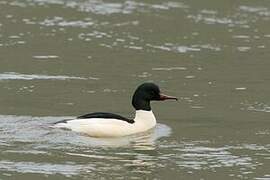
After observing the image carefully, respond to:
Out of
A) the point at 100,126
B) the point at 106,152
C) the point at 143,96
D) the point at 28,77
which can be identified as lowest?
the point at 106,152

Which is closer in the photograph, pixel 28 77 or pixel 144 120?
pixel 144 120

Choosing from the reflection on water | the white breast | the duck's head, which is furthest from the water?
the duck's head

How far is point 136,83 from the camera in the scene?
71.6ft

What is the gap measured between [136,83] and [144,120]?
3858 mm

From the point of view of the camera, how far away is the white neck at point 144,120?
1791cm

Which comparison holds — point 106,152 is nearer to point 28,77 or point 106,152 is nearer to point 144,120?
point 144,120

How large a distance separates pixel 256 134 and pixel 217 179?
10.9 feet

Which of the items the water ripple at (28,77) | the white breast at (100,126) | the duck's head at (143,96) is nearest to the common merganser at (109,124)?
the white breast at (100,126)

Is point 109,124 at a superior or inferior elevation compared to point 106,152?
superior

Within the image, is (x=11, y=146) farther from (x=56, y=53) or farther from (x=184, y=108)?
(x=56, y=53)

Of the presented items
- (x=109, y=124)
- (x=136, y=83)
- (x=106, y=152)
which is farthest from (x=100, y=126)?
(x=136, y=83)

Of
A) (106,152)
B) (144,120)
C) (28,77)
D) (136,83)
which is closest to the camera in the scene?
(106,152)

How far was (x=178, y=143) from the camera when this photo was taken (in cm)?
1669

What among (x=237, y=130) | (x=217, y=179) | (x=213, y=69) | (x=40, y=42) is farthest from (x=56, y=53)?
(x=217, y=179)
